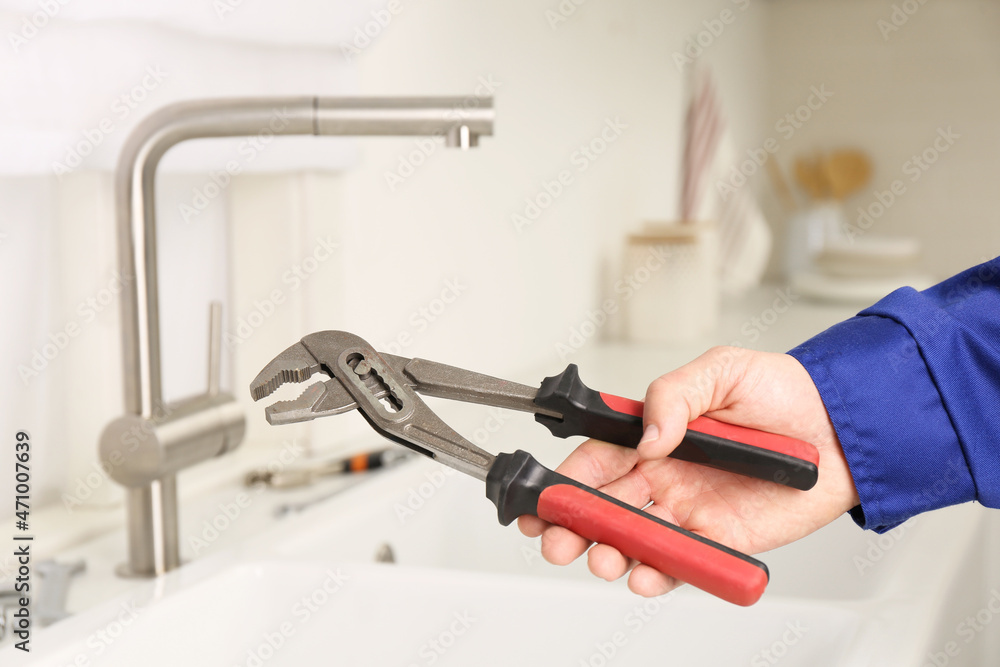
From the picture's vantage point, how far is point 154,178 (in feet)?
2.01

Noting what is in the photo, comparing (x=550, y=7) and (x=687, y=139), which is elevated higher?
(x=550, y=7)

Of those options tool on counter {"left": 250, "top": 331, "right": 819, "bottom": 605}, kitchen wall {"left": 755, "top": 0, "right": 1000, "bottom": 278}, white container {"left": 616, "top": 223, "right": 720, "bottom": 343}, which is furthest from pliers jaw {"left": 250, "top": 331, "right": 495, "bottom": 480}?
kitchen wall {"left": 755, "top": 0, "right": 1000, "bottom": 278}

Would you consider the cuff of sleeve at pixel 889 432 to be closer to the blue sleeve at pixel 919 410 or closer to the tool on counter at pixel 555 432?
the blue sleeve at pixel 919 410

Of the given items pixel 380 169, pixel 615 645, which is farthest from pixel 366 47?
pixel 615 645

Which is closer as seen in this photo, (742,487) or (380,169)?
(742,487)

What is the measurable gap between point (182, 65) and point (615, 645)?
537 mm

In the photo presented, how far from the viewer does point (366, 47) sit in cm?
89

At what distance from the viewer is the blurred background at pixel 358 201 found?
70 cm

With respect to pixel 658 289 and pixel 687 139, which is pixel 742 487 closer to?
pixel 658 289

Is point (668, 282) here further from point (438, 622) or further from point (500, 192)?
point (438, 622)

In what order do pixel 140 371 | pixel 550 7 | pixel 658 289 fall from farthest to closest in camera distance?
pixel 658 289
pixel 550 7
pixel 140 371

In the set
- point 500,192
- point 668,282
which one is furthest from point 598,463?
point 668,282

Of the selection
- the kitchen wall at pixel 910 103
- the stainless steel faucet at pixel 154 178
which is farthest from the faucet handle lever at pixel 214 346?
the kitchen wall at pixel 910 103

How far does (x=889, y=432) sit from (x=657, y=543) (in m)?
0.24
